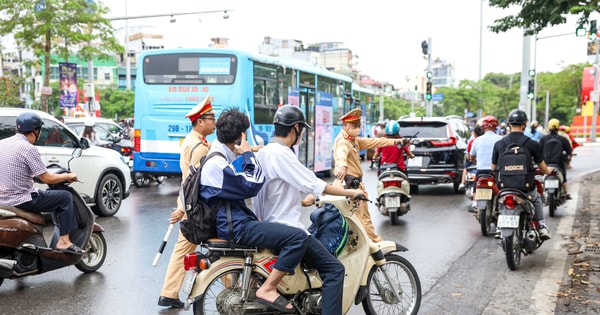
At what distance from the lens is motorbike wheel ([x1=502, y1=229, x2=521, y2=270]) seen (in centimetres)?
664

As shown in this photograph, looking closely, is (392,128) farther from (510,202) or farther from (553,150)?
(553,150)

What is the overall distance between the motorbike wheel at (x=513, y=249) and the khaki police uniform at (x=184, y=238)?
339 centimetres

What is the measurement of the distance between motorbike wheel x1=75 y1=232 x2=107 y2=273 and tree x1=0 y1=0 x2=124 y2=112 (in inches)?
586

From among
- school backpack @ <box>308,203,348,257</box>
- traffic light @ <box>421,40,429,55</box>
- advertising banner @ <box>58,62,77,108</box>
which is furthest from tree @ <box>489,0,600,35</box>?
advertising banner @ <box>58,62,77,108</box>

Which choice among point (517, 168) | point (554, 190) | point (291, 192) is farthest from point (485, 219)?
point (291, 192)

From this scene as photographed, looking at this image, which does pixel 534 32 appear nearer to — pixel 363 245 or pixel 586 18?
pixel 586 18

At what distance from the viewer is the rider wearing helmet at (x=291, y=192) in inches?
166

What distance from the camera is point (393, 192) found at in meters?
9.88

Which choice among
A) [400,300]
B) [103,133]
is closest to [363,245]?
[400,300]

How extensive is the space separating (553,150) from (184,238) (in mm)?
8107

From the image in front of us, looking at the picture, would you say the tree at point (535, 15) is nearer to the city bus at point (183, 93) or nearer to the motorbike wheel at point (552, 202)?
the motorbike wheel at point (552, 202)

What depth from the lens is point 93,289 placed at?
243 inches

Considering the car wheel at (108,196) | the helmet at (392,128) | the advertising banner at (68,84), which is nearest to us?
the helmet at (392,128)

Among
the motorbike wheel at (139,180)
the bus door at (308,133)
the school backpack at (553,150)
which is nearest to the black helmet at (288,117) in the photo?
the school backpack at (553,150)
